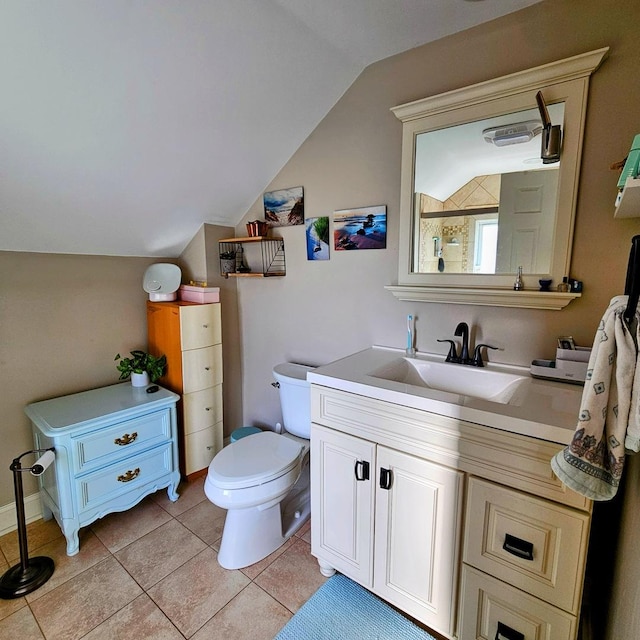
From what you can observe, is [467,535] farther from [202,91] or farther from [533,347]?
[202,91]

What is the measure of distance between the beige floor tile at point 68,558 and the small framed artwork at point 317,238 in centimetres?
185

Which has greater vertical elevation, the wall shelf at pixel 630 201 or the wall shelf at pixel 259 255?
the wall shelf at pixel 630 201

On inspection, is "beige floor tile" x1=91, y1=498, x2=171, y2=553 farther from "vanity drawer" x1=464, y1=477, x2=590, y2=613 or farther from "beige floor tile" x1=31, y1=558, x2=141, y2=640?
"vanity drawer" x1=464, y1=477, x2=590, y2=613

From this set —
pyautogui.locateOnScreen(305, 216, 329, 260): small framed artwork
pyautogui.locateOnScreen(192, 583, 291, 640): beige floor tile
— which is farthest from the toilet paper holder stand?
pyautogui.locateOnScreen(305, 216, 329, 260): small framed artwork

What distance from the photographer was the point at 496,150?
4.86 ft

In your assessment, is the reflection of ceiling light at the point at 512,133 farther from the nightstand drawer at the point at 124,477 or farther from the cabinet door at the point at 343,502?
the nightstand drawer at the point at 124,477

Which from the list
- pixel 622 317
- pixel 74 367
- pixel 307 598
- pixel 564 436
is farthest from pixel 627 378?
pixel 74 367

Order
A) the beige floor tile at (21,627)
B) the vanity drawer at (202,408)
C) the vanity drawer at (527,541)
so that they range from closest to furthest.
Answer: the vanity drawer at (527,541)
the beige floor tile at (21,627)
the vanity drawer at (202,408)

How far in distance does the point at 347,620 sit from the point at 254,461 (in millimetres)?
724

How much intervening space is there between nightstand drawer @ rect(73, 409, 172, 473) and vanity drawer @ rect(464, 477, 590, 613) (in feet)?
5.38

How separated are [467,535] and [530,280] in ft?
3.20

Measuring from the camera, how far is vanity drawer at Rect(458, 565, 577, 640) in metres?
1.04

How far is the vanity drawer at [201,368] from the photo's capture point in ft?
7.16

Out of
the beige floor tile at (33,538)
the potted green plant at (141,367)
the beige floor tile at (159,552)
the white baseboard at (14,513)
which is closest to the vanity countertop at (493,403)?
the beige floor tile at (159,552)
